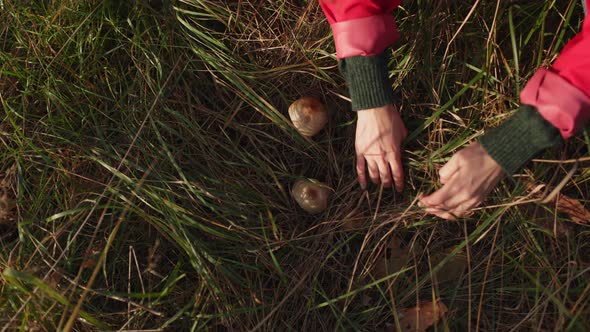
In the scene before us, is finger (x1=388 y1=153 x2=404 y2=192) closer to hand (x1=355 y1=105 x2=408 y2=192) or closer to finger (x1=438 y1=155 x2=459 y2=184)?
hand (x1=355 y1=105 x2=408 y2=192)

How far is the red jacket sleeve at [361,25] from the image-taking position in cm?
127

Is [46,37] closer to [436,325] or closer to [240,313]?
[240,313]

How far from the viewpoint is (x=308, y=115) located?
4.77 feet

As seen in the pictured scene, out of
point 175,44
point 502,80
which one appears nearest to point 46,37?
point 175,44

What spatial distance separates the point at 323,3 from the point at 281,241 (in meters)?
0.68

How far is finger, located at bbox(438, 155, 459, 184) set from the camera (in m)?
1.36

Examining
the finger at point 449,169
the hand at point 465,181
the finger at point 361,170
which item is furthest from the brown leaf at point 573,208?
the finger at point 361,170

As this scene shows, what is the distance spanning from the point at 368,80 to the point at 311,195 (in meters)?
0.37

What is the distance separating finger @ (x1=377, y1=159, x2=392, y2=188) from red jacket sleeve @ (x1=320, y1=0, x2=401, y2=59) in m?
0.32

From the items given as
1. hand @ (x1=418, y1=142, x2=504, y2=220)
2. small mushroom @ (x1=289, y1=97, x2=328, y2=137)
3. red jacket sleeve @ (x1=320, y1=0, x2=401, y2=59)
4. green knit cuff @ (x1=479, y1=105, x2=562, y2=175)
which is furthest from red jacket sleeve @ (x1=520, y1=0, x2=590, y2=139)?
small mushroom @ (x1=289, y1=97, x2=328, y2=137)

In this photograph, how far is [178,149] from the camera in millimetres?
1529

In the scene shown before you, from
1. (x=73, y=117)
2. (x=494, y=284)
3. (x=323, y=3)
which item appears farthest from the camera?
(x=73, y=117)

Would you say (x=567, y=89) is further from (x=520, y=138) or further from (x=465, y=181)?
(x=465, y=181)

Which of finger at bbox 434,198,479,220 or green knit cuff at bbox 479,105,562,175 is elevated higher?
green knit cuff at bbox 479,105,562,175
